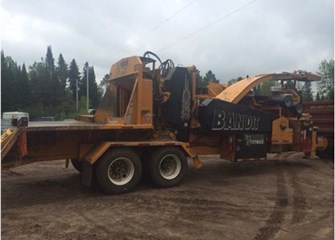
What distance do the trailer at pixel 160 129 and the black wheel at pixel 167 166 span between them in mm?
21

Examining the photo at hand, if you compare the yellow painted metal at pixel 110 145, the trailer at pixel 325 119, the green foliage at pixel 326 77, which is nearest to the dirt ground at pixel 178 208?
the yellow painted metal at pixel 110 145

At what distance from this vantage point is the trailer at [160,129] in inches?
318

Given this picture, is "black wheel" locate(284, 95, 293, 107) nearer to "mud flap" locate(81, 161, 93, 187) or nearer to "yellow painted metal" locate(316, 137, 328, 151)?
"yellow painted metal" locate(316, 137, 328, 151)

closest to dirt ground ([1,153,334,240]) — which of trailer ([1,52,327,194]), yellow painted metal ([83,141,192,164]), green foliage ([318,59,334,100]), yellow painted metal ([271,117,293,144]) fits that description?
trailer ([1,52,327,194])

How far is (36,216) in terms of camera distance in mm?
6648

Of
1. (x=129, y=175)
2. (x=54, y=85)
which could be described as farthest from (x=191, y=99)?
(x=54, y=85)

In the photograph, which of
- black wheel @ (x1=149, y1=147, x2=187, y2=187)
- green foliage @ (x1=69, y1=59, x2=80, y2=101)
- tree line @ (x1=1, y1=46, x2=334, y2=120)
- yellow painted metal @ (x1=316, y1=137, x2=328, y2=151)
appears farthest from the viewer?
green foliage @ (x1=69, y1=59, x2=80, y2=101)

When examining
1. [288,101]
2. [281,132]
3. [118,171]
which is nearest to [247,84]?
[288,101]

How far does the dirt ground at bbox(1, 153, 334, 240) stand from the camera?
5.94 meters

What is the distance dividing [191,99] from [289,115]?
3.52 metres

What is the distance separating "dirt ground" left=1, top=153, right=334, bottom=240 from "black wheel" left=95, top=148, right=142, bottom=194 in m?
0.21

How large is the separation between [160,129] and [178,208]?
2.64m

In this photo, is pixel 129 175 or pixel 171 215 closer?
pixel 171 215

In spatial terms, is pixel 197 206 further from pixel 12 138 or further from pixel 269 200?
pixel 12 138
